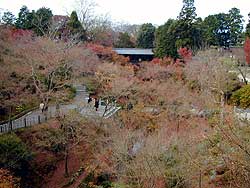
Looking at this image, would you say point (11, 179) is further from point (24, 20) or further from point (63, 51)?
point (24, 20)

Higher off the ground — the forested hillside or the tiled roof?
the tiled roof

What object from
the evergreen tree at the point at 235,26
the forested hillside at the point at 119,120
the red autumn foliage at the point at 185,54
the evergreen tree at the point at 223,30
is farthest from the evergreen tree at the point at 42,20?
the evergreen tree at the point at 235,26

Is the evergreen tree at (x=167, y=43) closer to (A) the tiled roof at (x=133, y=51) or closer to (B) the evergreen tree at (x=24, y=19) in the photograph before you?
(A) the tiled roof at (x=133, y=51)

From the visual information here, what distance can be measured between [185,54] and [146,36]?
39.5ft

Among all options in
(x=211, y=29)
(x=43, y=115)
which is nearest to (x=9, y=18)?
(x=43, y=115)

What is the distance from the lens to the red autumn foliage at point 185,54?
85.9ft

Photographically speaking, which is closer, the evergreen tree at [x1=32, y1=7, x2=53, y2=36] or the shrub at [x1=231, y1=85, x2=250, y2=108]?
the shrub at [x1=231, y1=85, x2=250, y2=108]

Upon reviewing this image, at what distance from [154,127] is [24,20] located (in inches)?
722

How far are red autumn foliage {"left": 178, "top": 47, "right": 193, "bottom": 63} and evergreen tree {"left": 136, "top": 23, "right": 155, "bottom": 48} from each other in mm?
10460

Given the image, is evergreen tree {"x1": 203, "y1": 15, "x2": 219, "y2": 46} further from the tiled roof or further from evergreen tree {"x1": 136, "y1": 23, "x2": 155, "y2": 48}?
evergreen tree {"x1": 136, "y1": 23, "x2": 155, "y2": 48}

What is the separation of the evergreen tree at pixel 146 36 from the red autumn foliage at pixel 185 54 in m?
10.5

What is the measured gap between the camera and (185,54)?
87.6ft

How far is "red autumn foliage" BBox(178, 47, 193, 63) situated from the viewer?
26184mm

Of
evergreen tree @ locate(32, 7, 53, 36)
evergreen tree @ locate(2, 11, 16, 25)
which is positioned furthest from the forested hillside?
evergreen tree @ locate(2, 11, 16, 25)
